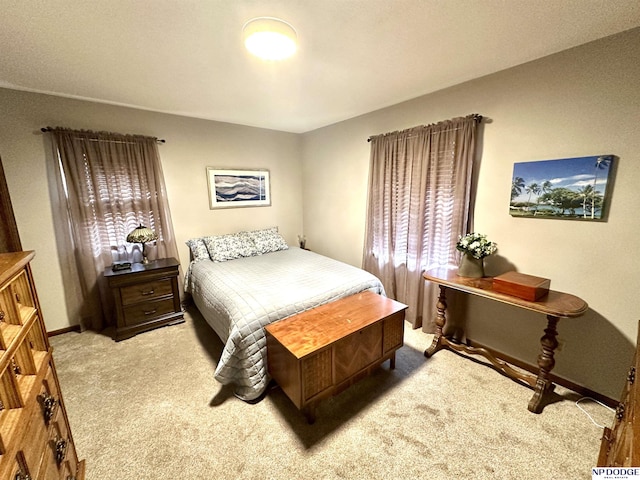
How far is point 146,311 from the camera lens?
9.15 feet

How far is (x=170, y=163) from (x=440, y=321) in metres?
3.49

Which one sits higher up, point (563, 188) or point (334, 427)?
point (563, 188)

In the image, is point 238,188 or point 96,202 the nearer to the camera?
point 96,202

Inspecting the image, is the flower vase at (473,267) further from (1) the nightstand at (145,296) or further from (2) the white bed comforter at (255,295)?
(1) the nightstand at (145,296)

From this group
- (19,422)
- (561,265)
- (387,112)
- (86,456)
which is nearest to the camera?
(19,422)

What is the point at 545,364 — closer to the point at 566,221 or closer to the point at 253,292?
the point at 566,221

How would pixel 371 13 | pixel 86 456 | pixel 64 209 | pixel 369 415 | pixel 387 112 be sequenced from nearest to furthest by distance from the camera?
pixel 371 13 → pixel 86 456 → pixel 369 415 → pixel 64 209 → pixel 387 112

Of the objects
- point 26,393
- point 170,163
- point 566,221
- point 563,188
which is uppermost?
point 170,163

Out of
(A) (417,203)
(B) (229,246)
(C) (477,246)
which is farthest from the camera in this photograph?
(B) (229,246)

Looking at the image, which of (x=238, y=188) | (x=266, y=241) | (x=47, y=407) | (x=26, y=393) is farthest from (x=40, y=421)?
(x=238, y=188)

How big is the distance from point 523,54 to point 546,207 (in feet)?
3.63

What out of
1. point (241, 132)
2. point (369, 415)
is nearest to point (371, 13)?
point (369, 415)

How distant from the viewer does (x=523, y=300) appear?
1778 millimetres

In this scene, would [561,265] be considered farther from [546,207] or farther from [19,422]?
[19,422]
